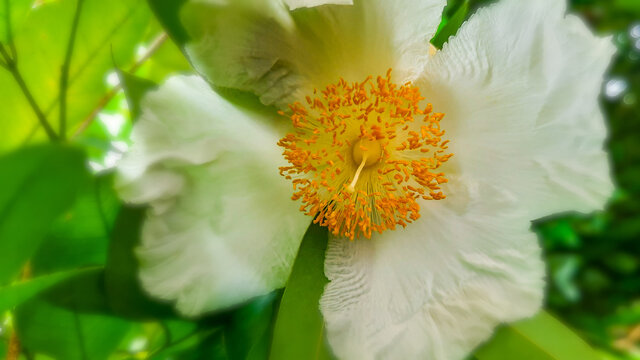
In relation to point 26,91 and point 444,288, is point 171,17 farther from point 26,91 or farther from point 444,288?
point 444,288

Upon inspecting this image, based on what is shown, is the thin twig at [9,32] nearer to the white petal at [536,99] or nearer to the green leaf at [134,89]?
the green leaf at [134,89]

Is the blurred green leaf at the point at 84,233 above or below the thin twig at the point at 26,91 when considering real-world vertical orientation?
below

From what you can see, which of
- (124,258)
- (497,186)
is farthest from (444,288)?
(124,258)

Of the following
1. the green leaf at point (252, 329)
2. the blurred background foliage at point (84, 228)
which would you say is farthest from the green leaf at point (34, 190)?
the green leaf at point (252, 329)

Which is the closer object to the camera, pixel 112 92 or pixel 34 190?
→ pixel 34 190

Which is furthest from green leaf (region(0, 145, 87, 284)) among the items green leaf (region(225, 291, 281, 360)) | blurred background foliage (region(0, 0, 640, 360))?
green leaf (region(225, 291, 281, 360))

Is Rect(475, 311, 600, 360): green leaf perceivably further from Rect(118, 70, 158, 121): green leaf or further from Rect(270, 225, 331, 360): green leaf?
Rect(118, 70, 158, 121): green leaf
